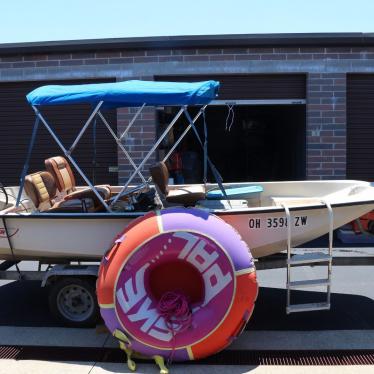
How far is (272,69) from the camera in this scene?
33.0 feet

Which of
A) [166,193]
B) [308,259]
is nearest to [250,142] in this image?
[166,193]

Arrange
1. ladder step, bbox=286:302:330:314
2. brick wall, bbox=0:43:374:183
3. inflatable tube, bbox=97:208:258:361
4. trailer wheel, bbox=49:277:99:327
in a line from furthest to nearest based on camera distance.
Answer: brick wall, bbox=0:43:374:183, trailer wheel, bbox=49:277:99:327, ladder step, bbox=286:302:330:314, inflatable tube, bbox=97:208:258:361

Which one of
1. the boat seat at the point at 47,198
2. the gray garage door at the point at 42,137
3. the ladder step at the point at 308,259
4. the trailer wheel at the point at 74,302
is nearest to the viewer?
the ladder step at the point at 308,259

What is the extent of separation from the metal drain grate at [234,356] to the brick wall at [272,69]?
19.4 feet

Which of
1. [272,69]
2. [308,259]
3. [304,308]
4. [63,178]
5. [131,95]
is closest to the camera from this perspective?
[304,308]

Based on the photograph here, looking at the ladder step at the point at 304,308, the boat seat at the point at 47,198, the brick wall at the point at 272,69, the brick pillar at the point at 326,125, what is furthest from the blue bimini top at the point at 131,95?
the brick pillar at the point at 326,125

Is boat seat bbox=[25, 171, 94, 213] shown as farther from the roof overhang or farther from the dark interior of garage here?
the dark interior of garage

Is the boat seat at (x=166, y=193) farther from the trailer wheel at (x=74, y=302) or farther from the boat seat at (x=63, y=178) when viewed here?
the trailer wheel at (x=74, y=302)

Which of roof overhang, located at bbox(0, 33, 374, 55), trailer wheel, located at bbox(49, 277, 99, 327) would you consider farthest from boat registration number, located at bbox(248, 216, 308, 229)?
roof overhang, located at bbox(0, 33, 374, 55)

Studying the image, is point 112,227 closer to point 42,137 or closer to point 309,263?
point 309,263

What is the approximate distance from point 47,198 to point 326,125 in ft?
20.2

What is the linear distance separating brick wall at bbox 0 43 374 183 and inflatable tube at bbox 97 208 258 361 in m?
5.92

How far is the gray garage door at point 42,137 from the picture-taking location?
1057 centimetres

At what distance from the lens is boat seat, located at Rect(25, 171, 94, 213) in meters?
5.44
